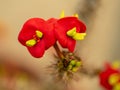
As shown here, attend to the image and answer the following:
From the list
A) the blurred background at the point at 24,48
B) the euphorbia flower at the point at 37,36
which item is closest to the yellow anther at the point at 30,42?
the euphorbia flower at the point at 37,36

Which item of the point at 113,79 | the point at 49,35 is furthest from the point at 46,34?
the point at 113,79

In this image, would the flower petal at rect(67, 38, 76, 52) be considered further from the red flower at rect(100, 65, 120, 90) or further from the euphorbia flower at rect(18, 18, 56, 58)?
the red flower at rect(100, 65, 120, 90)

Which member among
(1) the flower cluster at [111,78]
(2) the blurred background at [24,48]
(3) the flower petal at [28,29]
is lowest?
(1) the flower cluster at [111,78]

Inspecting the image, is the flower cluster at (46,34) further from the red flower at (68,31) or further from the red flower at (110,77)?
the red flower at (110,77)

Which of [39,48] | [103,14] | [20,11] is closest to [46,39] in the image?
[39,48]

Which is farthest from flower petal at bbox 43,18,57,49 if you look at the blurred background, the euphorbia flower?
the blurred background

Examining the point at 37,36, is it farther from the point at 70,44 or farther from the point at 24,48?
the point at 24,48
